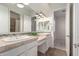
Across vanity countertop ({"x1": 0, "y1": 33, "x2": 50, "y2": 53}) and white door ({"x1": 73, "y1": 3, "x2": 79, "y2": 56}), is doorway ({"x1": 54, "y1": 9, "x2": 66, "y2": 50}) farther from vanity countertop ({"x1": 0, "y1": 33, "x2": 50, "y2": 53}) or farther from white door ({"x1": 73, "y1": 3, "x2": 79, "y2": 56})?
white door ({"x1": 73, "y1": 3, "x2": 79, "y2": 56})

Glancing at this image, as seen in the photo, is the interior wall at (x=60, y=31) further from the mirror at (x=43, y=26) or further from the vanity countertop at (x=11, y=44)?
the vanity countertop at (x=11, y=44)

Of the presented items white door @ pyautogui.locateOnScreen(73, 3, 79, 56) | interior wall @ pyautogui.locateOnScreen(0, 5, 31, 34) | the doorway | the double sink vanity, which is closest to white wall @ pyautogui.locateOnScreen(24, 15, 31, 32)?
interior wall @ pyautogui.locateOnScreen(0, 5, 31, 34)

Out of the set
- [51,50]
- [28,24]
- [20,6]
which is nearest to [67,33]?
[51,50]

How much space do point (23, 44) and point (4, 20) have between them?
17.6 inches

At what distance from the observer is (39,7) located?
5.06 ft

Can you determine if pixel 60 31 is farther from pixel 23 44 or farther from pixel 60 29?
pixel 23 44

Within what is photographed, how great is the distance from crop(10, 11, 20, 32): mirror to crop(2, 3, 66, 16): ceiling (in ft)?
0.30

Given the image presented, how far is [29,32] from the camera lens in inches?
62.5

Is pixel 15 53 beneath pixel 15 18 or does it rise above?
beneath

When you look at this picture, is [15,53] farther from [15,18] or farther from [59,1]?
[59,1]

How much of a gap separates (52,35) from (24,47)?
50 centimetres

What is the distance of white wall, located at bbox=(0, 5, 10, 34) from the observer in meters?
1.36

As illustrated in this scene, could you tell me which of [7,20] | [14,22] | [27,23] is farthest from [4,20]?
[27,23]

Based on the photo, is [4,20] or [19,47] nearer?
[19,47]
